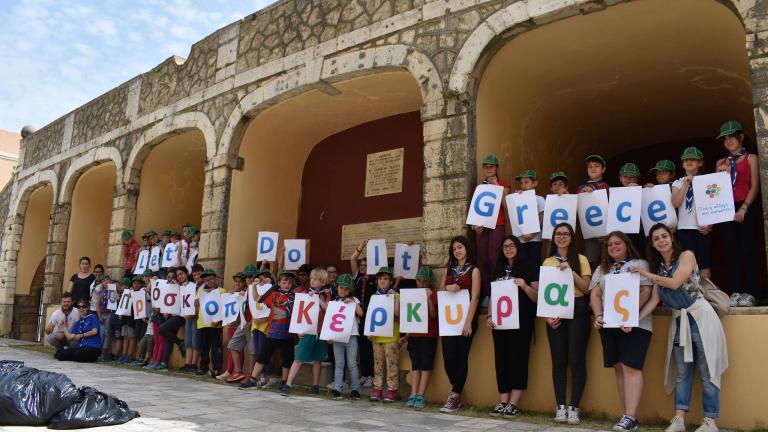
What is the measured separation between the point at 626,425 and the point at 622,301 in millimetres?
887

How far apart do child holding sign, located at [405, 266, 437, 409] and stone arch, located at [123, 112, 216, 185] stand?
15.4ft

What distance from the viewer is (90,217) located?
1298 cm

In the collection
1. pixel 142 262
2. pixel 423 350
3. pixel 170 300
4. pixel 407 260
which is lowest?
pixel 423 350

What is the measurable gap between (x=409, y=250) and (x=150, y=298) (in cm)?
422

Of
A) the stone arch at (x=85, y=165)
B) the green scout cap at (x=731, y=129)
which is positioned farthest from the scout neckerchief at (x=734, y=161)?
the stone arch at (x=85, y=165)

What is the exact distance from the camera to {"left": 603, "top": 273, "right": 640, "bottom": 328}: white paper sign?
4488 millimetres

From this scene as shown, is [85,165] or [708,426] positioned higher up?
[85,165]

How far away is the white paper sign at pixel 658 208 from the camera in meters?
5.09

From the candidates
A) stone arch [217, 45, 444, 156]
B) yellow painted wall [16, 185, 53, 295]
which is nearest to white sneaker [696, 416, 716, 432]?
stone arch [217, 45, 444, 156]

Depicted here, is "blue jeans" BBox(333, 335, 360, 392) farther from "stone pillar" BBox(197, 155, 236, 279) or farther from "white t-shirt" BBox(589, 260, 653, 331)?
"stone pillar" BBox(197, 155, 236, 279)

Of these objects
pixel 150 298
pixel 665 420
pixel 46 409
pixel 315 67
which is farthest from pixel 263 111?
pixel 665 420

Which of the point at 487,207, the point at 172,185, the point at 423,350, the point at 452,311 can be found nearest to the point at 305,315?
the point at 423,350

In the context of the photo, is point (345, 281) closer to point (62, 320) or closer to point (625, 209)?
point (625, 209)

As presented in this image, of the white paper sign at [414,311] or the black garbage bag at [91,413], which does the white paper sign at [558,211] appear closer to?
the white paper sign at [414,311]
